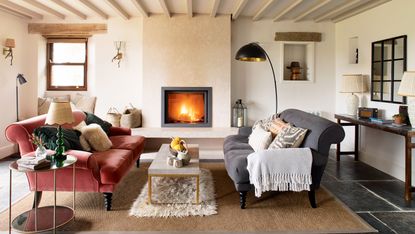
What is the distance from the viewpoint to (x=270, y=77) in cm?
623

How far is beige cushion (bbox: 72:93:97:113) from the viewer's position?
601 cm

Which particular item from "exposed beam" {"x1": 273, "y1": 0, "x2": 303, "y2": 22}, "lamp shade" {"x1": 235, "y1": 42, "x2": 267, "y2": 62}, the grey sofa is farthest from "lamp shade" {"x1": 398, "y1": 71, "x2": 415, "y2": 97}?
"exposed beam" {"x1": 273, "y1": 0, "x2": 303, "y2": 22}

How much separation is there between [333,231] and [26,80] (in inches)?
227

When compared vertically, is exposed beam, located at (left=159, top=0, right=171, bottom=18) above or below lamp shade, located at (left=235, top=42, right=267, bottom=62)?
above

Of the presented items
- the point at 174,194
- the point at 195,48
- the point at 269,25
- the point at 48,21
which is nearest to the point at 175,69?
the point at 195,48

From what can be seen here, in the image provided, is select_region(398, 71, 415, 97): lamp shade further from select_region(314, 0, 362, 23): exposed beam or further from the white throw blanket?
select_region(314, 0, 362, 23): exposed beam

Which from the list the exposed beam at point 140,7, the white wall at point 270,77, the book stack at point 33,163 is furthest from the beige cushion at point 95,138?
the white wall at point 270,77

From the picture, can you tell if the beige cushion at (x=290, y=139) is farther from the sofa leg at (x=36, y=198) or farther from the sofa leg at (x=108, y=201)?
the sofa leg at (x=36, y=198)

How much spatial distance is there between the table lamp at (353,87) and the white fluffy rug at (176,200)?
2688mm

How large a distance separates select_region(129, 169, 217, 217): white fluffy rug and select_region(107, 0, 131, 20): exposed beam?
279cm

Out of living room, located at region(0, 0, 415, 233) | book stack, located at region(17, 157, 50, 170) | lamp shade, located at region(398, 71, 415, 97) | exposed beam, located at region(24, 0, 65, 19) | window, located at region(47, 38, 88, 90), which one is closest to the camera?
book stack, located at region(17, 157, 50, 170)

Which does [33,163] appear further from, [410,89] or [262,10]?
[262,10]

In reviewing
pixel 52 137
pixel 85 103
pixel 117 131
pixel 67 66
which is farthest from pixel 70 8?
pixel 52 137

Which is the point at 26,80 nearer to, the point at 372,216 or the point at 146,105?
the point at 146,105
